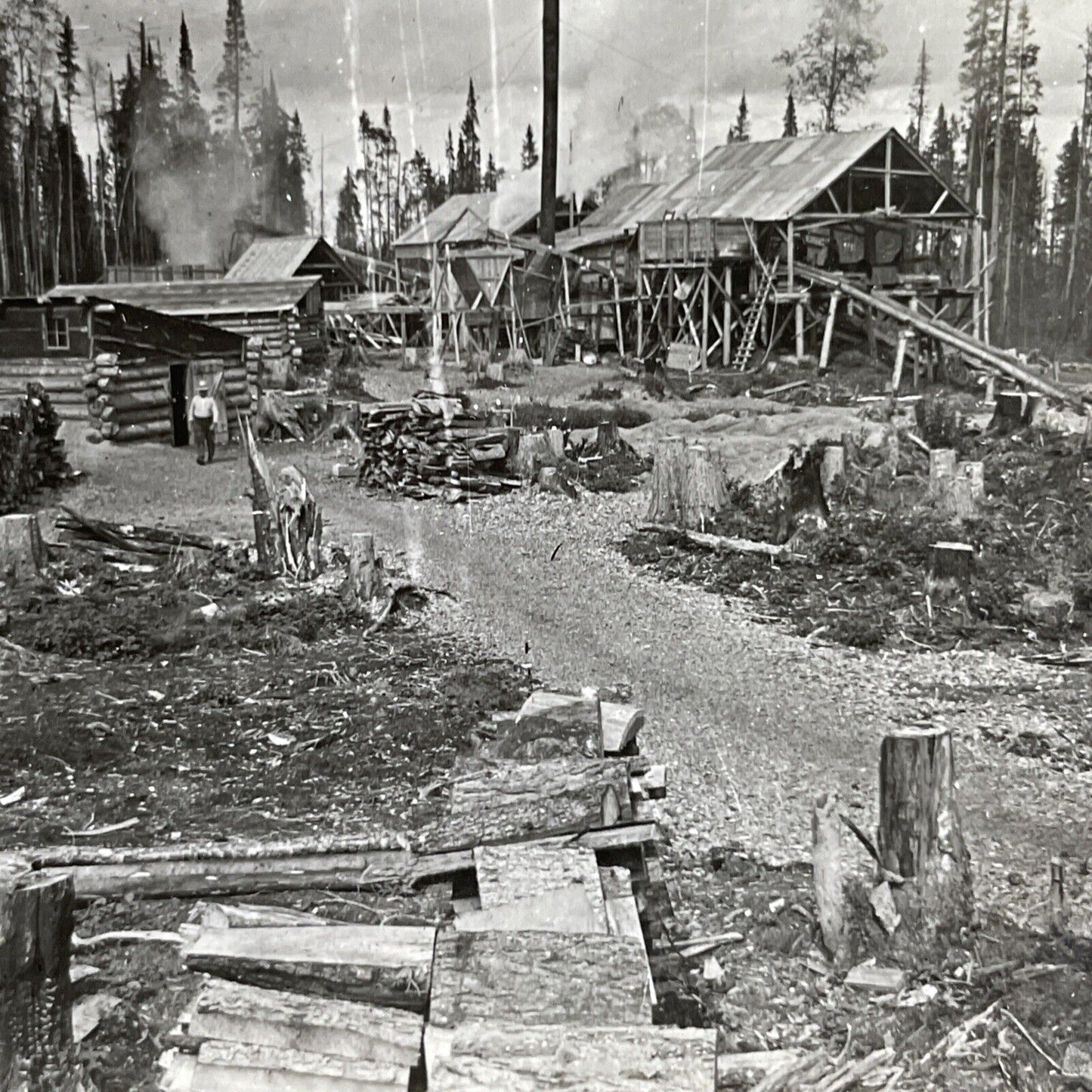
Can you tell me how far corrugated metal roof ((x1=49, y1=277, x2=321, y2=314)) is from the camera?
29.3 meters

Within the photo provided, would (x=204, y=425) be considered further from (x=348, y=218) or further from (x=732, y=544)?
(x=348, y=218)

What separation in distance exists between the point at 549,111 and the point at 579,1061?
39272mm

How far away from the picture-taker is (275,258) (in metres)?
43.8

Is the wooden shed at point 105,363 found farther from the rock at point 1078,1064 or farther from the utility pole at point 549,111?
the rock at point 1078,1064

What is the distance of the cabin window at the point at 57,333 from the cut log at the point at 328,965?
72.8 ft

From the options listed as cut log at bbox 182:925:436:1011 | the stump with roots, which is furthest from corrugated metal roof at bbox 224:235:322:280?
cut log at bbox 182:925:436:1011

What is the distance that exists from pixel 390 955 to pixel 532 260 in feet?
130

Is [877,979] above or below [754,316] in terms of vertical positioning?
below

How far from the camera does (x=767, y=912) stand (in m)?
6.38

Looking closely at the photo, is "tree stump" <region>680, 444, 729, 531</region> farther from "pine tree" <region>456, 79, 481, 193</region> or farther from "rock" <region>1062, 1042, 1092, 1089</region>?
"pine tree" <region>456, 79, 481, 193</region>

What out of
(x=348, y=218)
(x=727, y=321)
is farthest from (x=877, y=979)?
(x=348, y=218)

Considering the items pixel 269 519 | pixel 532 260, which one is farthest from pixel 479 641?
pixel 532 260

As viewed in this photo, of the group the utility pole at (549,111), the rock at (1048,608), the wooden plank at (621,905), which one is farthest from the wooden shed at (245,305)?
the wooden plank at (621,905)

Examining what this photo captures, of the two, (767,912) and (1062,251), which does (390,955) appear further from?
(1062,251)
